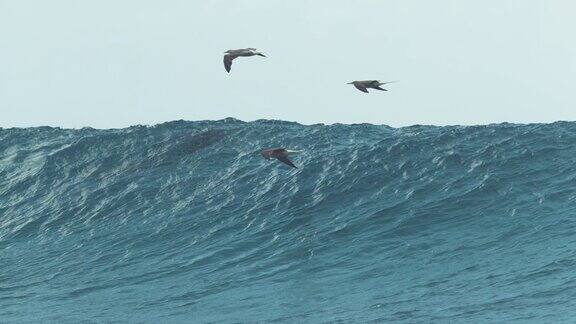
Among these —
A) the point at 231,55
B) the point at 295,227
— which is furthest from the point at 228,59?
the point at 295,227

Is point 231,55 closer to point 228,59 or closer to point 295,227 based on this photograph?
point 228,59

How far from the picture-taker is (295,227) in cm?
5094

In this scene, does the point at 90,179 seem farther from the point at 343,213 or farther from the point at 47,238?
the point at 343,213

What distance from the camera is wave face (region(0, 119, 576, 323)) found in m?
39.6

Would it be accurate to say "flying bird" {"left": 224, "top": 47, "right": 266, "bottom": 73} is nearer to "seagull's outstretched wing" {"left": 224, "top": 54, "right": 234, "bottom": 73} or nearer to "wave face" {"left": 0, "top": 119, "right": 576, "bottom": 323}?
"seagull's outstretched wing" {"left": 224, "top": 54, "right": 234, "bottom": 73}

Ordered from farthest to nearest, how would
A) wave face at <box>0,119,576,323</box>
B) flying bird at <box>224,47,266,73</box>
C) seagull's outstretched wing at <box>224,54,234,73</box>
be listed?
seagull's outstretched wing at <box>224,54,234,73</box> → flying bird at <box>224,47,266,73</box> → wave face at <box>0,119,576,323</box>

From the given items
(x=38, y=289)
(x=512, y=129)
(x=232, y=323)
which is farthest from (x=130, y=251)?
(x=512, y=129)

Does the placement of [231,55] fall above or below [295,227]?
above

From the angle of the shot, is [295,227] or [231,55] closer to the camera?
[231,55]

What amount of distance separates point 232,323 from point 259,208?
1756 cm


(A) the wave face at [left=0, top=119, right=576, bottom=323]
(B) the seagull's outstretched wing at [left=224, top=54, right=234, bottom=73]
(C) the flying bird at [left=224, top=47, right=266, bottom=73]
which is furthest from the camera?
(B) the seagull's outstretched wing at [left=224, top=54, right=234, bottom=73]

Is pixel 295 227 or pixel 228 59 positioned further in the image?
pixel 295 227

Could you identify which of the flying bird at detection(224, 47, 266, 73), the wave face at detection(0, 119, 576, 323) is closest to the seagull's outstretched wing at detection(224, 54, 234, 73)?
the flying bird at detection(224, 47, 266, 73)

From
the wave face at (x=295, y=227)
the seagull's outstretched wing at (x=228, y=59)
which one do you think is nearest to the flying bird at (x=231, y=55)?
the seagull's outstretched wing at (x=228, y=59)
